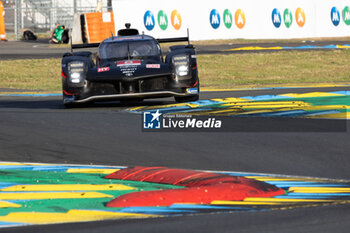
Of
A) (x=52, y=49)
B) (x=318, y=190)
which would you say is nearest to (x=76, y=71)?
(x=318, y=190)

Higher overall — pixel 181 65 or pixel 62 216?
pixel 181 65

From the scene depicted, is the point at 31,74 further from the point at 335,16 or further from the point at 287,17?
the point at 335,16

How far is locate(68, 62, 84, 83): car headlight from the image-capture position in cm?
1177

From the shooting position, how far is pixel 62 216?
5.06 metres

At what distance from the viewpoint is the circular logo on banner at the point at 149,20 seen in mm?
29516

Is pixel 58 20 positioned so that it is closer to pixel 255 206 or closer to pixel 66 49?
pixel 66 49

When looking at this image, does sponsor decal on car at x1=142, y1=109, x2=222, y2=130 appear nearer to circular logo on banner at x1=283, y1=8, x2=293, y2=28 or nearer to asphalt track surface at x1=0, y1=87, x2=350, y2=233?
asphalt track surface at x1=0, y1=87, x2=350, y2=233

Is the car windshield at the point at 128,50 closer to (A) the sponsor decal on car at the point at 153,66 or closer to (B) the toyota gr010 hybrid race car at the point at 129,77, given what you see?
(B) the toyota gr010 hybrid race car at the point at 129,77

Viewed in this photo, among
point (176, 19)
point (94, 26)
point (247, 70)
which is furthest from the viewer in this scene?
point (94, 26)

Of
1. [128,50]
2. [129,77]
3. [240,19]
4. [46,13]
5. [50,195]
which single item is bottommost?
[50,195]

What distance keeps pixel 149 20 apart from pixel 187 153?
22.3m

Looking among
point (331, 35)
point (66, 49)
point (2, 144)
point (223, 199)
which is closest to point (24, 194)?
point (223, 199)

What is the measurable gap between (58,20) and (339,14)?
651 inches

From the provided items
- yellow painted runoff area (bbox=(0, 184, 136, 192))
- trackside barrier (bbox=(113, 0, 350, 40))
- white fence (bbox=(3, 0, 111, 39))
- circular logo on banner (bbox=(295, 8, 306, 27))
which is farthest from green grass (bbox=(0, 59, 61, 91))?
white fence (bbox=(3, 0, 111, 39))
